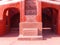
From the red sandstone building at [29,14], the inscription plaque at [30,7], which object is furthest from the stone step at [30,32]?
the inscription plaque at [30,7]

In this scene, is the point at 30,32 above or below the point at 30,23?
below

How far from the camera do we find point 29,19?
42.4 feet

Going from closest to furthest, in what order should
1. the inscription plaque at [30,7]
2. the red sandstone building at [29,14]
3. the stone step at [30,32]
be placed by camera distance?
1. the stone step at [30,32]
2. the red sandstone building at [29,14]
3. the inscription plaque at [30,7]

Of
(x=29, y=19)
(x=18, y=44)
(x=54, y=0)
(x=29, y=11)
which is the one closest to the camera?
(x=18, y=44)

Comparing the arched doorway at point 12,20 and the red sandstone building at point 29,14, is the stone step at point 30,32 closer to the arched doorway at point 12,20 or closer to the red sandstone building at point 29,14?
the red sandstone building at point 29,14

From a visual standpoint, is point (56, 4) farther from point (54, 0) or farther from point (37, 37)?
point (37, 37)

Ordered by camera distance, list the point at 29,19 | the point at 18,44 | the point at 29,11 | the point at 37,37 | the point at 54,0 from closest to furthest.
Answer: the point at 18,44
the point at 37,37
the point at 29,19
the point at 29,11
the point at 54,0

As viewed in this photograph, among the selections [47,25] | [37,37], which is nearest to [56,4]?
[37,37]

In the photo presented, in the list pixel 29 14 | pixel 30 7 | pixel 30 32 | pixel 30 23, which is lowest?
pixel 30 32

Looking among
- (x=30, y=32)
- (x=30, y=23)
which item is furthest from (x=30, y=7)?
(x=30, y=32)

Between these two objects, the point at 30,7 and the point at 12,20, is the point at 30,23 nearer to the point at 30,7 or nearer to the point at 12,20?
the point at 30,7

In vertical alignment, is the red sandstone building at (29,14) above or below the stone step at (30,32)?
above

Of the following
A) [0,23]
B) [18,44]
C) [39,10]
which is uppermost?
[39,10]

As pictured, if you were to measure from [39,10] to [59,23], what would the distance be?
2.16 meters
